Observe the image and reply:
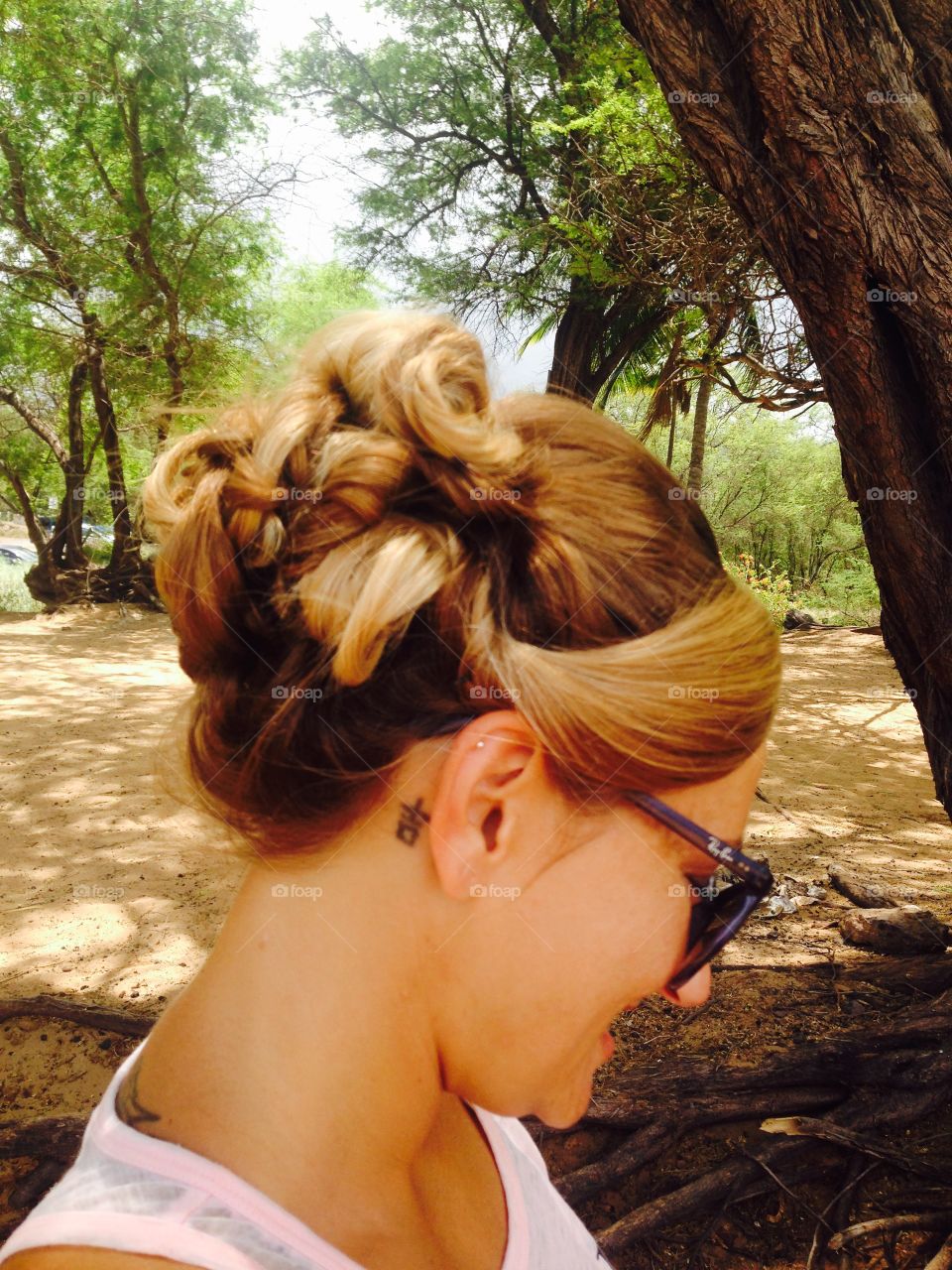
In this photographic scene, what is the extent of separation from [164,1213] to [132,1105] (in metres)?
0.14

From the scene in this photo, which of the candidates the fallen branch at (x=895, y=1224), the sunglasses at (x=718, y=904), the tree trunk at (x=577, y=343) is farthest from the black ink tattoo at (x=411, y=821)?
the tree trunk at (x=577, y=343)

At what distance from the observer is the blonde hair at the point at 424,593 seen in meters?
0.82

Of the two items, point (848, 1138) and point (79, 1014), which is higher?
point (848, 1138)

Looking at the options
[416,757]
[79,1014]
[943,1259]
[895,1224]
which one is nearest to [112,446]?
[79,1014]

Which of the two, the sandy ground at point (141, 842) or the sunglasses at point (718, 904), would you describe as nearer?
the sunglasses at point (718, 904)

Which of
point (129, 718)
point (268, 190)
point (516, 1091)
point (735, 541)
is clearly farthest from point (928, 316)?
point (735, 541)

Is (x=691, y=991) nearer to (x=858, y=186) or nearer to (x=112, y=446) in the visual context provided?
(x=858, y=186)

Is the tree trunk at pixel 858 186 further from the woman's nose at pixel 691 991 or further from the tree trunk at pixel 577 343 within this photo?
the tree trunk at pixel 577 343

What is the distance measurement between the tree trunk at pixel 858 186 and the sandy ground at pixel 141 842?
64.8 inches

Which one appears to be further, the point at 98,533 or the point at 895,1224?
the point at 98,533

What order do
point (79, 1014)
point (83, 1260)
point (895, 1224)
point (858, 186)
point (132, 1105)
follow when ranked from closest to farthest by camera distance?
point (83, 1260) < point (132, 1105) < point (858, 186) < point (895, 1224) < point (79, 1014)

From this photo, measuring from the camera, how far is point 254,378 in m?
1.10

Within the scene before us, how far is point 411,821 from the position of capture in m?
0.85

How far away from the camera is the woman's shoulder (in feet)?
2.08
